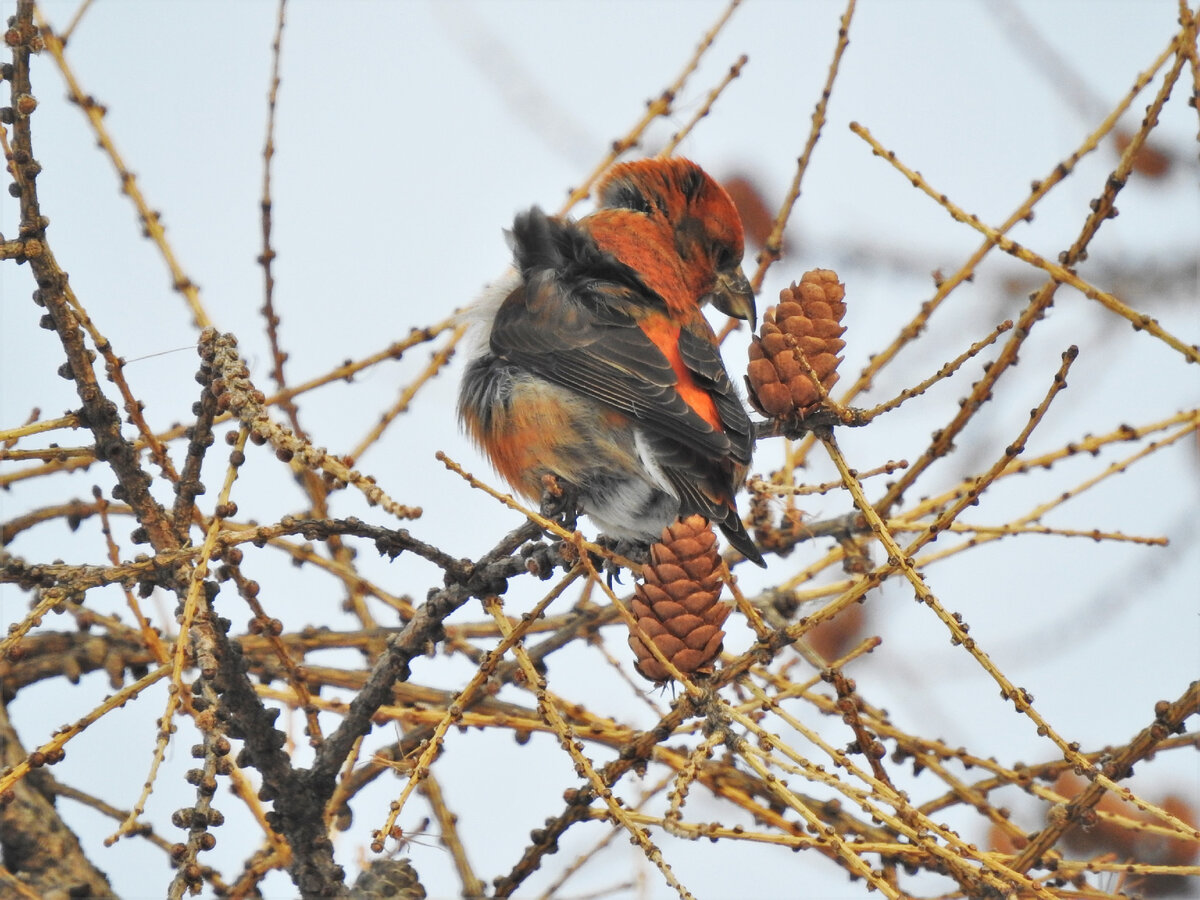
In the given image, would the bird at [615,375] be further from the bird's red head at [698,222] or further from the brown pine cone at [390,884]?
the brown pine cone at [390,884]

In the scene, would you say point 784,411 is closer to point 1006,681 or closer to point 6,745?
point 1006,681

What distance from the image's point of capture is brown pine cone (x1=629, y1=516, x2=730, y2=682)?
216 cm

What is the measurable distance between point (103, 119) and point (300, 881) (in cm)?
167

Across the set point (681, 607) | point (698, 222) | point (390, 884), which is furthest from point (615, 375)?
point (390, 884)

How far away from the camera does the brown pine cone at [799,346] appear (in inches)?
97.3

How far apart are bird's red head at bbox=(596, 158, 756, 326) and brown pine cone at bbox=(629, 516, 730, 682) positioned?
5.91 feet

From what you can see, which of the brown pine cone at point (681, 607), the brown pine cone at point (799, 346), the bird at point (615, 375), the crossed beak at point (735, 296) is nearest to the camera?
the brown pine cone at point (681, 607)

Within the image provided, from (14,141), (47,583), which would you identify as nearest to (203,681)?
(47,583)

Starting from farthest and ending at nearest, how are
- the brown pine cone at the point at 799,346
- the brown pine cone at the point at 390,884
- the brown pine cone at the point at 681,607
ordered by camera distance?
the brown pine cone at the point at 390,884 < the brown pine cone at the point at 799,346 < the brown pine cone at the point at 681,607

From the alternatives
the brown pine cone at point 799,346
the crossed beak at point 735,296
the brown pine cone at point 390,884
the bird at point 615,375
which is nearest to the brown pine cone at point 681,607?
the brown pine cone at point 799,346

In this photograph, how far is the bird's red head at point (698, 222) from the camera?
3941mm

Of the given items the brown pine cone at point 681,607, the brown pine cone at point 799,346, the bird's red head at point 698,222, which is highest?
the bird's red head at point 698,222

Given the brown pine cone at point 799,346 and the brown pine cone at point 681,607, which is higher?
the brown pine cone at point 799,346

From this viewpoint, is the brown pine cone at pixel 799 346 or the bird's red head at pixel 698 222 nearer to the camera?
the brown pine cone at pixel 799 346
